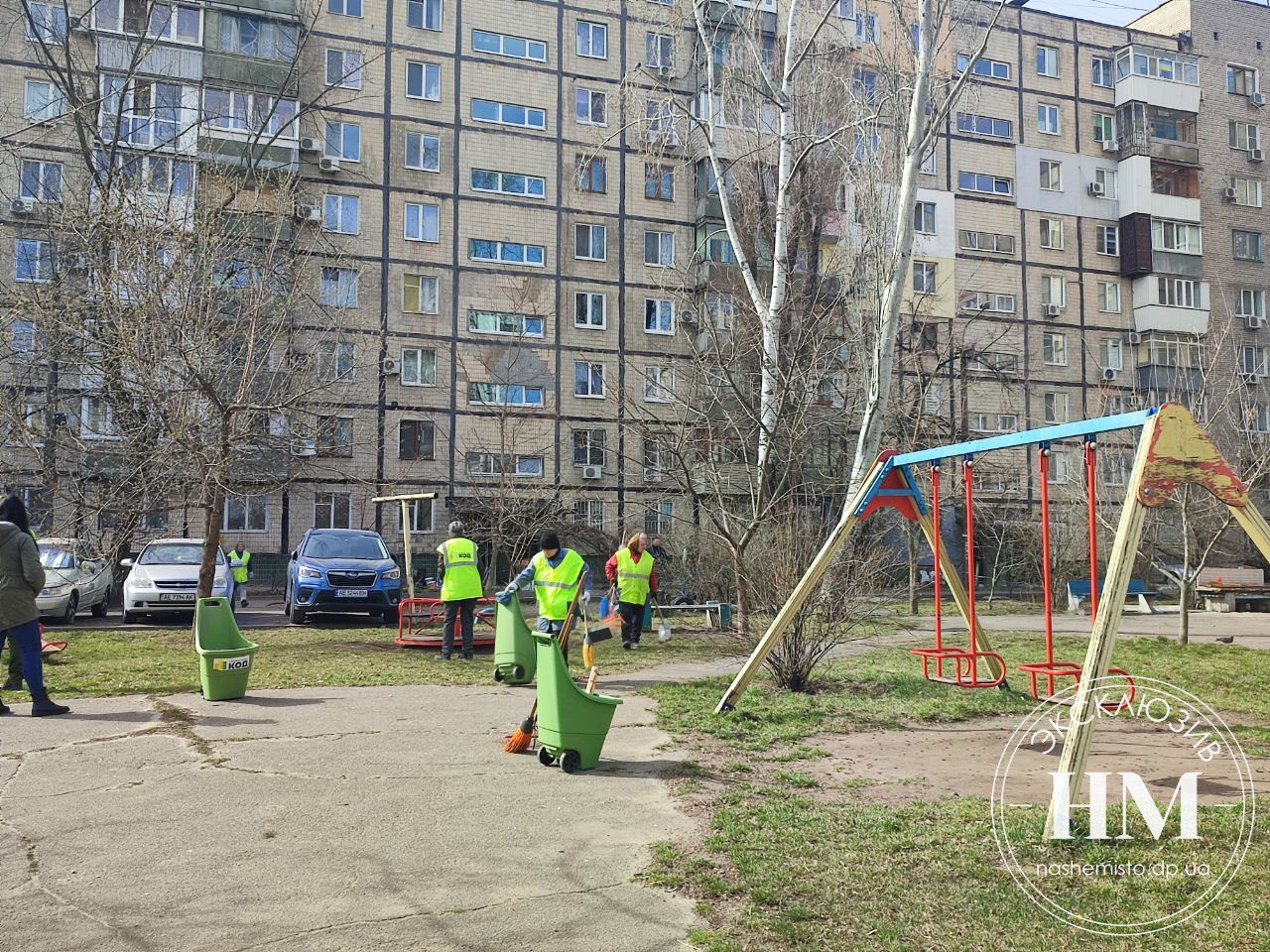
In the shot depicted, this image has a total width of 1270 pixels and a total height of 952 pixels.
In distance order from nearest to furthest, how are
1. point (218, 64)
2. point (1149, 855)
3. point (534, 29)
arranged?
1. point (1149, 855)
2. point (218, 64)
3. point (534, 29)

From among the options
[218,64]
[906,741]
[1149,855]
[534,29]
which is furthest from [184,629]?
[534,29]

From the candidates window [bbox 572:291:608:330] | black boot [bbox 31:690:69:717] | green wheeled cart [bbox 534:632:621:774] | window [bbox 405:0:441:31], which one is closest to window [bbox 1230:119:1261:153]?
window [bbox 572:291:608:330]

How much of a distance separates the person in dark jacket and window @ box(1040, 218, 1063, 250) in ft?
135

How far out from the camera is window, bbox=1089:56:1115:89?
45.2 metres

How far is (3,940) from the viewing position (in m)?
4.36

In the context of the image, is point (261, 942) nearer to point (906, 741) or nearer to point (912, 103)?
point (906, 741)

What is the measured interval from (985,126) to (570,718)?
136ft

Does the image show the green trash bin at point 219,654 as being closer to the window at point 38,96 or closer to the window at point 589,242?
the window at point 38,96

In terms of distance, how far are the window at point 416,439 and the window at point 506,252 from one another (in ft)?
19.3

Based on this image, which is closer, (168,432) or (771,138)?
(168,432)

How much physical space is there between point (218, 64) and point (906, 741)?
31229 millimetres

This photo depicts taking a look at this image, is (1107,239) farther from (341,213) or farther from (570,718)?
(570,718)

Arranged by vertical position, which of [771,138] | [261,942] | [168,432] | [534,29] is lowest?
[261,942]

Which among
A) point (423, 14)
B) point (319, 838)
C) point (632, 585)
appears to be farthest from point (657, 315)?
point (319, 838)
